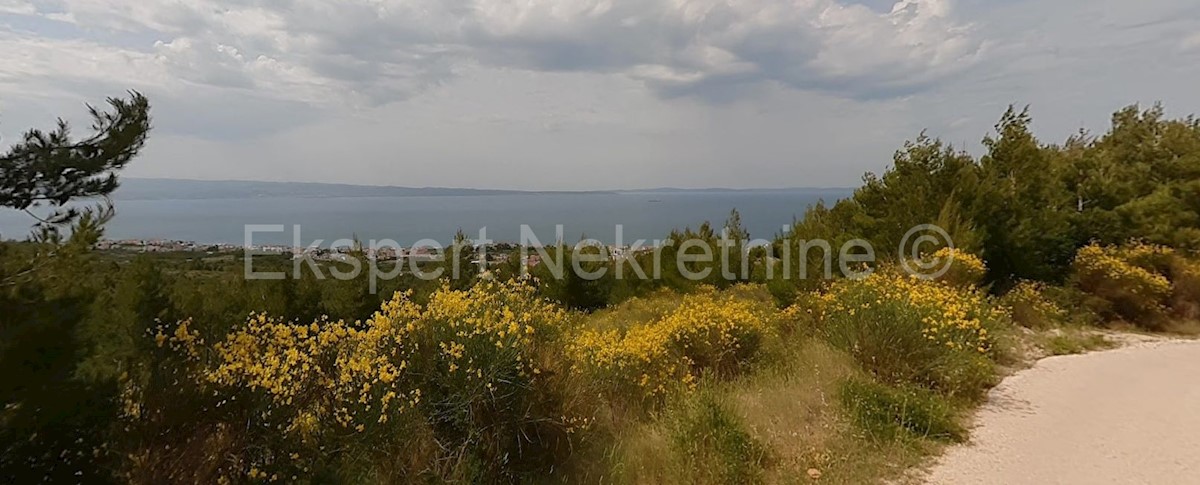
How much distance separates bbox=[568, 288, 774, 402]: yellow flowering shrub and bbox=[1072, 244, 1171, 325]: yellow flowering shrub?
27.1 feet

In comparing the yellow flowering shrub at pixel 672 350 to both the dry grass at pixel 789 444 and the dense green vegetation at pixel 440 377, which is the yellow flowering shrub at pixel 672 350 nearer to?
the dense green vegetation at pixel 440 377

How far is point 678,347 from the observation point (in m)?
8.05

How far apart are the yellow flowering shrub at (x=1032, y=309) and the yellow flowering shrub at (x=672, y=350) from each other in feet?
17.4

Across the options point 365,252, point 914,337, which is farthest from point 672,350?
point 365,252

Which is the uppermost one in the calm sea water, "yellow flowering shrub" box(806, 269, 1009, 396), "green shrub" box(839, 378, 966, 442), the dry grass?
A: the calm sea water

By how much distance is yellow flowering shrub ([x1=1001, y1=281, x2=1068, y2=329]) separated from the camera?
11.1m

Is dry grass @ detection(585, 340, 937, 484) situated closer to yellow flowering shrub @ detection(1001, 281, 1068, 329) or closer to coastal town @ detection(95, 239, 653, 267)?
yellow flowering shrub @ detection(1001, 281, 1068, 329)

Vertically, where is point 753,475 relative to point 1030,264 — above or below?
below

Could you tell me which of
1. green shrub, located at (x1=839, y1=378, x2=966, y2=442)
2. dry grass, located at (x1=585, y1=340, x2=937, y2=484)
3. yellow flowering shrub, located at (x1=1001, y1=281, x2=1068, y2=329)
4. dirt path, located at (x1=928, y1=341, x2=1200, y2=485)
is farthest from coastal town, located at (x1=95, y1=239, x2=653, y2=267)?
→ dirt path, located at (x1=928, y1=341, x2=1200, y2=485)

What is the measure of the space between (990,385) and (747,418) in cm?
309

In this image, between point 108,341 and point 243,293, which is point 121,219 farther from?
point 243,293

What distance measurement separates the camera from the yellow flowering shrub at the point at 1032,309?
11.1 meters

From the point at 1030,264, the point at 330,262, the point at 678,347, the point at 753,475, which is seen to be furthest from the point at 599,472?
the point at 1030,264

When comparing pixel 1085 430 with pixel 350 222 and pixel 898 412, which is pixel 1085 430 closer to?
pixel 898 412
